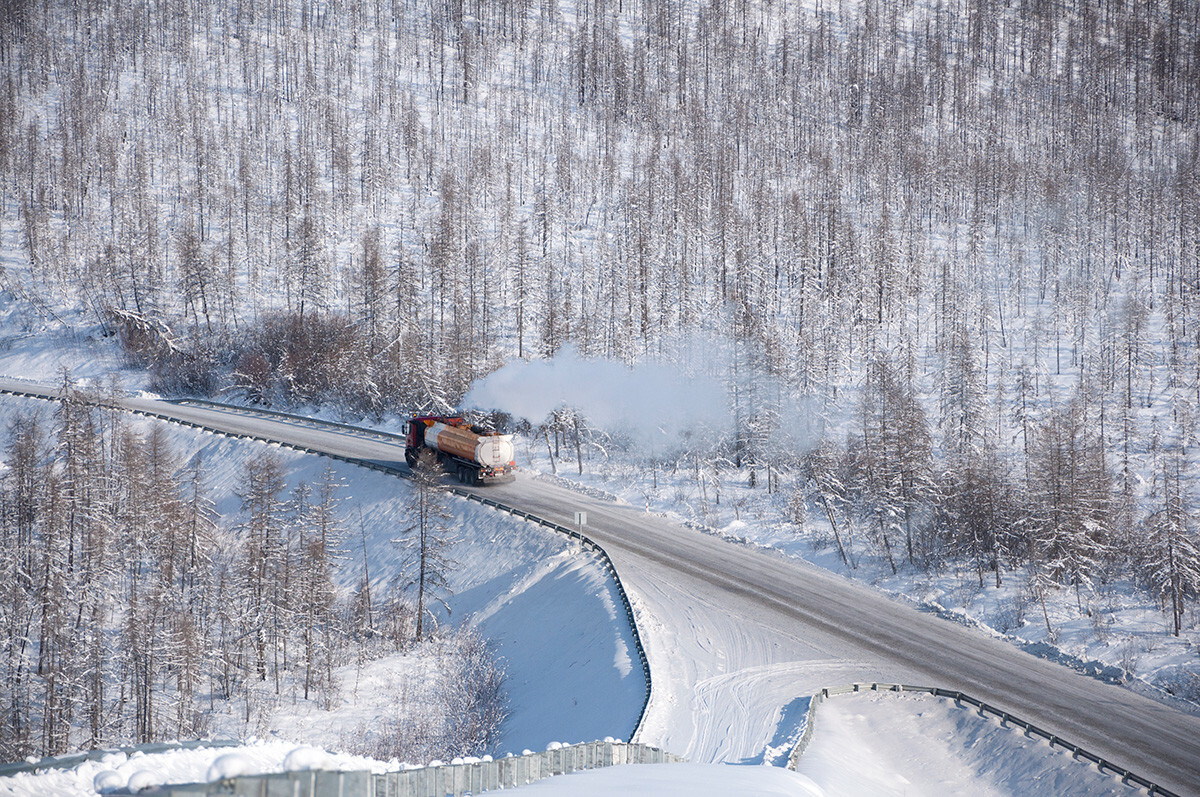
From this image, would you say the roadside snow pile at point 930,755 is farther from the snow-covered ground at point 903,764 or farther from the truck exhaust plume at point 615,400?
the truck exhaust plume at point 615,400

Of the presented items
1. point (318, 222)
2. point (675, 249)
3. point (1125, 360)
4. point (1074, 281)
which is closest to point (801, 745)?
point (1125, 360)

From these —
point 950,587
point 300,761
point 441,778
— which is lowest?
point 950,587

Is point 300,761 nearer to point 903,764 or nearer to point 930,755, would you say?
point 903,764

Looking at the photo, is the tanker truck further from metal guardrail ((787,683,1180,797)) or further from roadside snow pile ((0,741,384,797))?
roadside snow pile ((0,741,384,797))

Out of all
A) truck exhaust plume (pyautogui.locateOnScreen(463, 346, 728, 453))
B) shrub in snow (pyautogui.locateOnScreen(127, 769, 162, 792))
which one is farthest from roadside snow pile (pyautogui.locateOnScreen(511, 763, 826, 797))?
truck exhaust plume (pyautogui.locateOnScreen(463, 346, 728, 453))

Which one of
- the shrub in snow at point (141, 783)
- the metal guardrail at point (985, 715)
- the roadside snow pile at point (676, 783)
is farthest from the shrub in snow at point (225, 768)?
the metal guardrail at point (985, 715)

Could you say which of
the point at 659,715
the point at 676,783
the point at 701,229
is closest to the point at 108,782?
the point at 676,783
